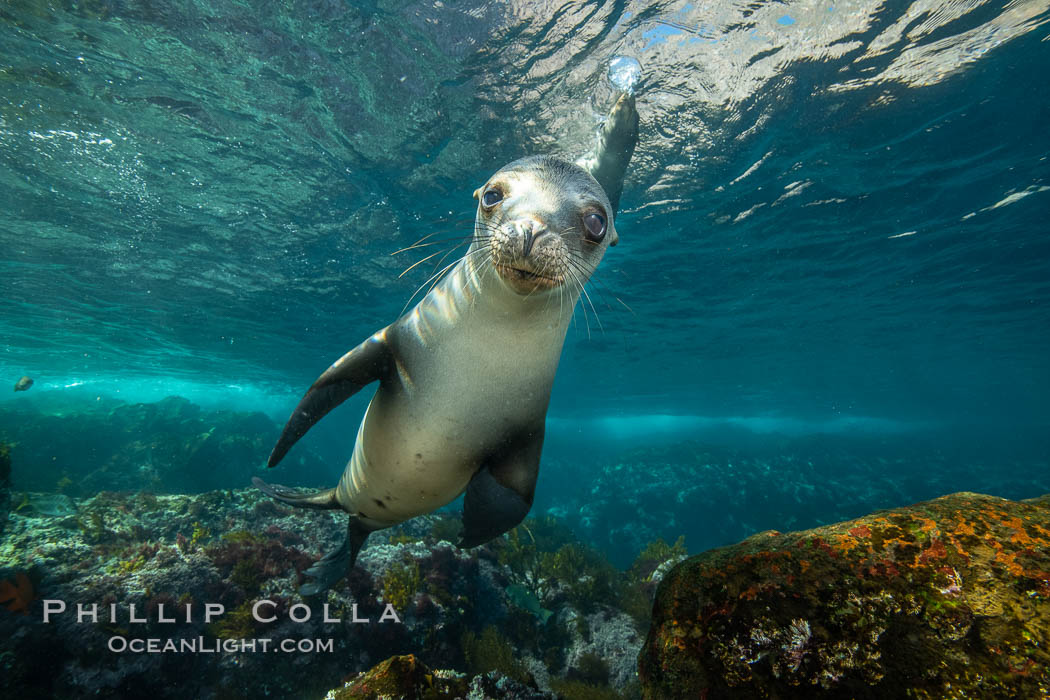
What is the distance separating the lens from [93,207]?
8758mm

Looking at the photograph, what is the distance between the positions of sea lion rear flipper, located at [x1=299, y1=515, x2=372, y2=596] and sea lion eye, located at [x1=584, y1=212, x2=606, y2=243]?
9.27 ft

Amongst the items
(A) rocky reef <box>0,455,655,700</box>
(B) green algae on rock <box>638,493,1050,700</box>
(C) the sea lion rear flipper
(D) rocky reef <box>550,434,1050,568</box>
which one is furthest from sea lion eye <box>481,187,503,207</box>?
(D) rocky reef <box>550,434,1050,568</box>

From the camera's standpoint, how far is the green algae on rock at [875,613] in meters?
0.99

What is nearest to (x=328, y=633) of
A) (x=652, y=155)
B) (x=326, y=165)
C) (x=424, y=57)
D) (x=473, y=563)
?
(x=473, y=563)

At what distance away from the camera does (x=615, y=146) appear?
6.09 meters

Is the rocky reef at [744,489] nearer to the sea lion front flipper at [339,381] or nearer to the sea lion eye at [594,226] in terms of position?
the sea lion front flipper at [339,381]

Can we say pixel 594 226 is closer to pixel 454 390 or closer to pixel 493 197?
pixel 493 197

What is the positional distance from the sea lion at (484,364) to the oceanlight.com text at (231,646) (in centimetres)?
190

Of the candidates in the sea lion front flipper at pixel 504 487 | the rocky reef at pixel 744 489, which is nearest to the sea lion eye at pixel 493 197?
the sea lion front flipper at pixel 504 487

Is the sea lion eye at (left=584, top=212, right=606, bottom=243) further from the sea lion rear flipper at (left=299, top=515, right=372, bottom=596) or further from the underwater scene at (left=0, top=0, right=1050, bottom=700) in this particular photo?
the sea lion rear flipper at (left=299, top=515, right=372, bottom=596)

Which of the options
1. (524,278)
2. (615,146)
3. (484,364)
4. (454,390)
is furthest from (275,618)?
(615,146)

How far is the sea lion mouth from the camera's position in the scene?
153 cm

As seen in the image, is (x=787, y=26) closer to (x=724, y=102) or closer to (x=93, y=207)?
(x=724, y=102)

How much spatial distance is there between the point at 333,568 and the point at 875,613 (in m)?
3.60
